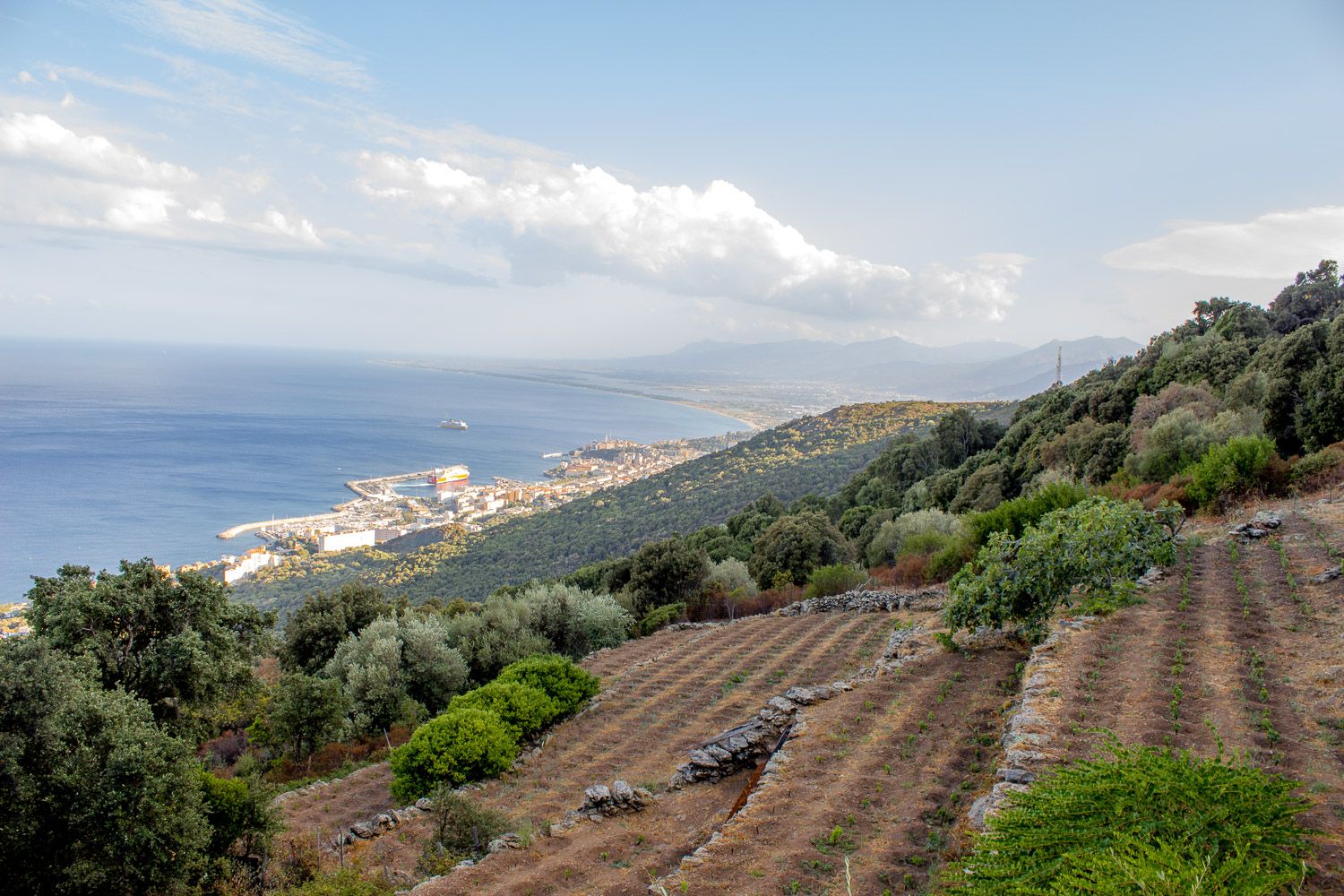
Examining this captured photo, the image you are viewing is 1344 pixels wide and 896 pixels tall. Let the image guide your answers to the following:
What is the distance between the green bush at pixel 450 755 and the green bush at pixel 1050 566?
767 centimetres

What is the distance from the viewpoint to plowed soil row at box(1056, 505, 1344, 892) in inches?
235

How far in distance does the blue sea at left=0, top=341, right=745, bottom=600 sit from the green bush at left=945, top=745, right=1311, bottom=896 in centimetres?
6099

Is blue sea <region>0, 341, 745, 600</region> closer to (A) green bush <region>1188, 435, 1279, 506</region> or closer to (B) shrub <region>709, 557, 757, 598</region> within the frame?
(B) shrub <region>709, 557, 757, 598</region>

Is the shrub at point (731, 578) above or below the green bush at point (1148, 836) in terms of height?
below

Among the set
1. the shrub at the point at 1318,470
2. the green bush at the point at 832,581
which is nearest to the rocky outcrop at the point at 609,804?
the green bush at the point at 832,581

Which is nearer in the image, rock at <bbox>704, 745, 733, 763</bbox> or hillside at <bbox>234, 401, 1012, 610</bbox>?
rock at <bbox>704, 745, 733, 763</bbox>

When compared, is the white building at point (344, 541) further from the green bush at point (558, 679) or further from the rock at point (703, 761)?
the rock at point (703, 761)

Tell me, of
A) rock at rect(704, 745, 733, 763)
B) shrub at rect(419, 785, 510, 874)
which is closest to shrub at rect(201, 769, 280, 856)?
shrub at rect(419, 785, 510, 874)

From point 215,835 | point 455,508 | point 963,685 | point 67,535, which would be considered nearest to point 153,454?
point 67,535

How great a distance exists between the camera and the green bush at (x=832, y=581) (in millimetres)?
21234

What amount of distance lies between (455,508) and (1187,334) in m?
66.3

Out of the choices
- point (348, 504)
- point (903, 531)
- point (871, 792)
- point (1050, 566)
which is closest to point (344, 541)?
point (348, 504)

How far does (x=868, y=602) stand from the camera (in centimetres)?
1823

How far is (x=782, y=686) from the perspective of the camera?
1286cm
